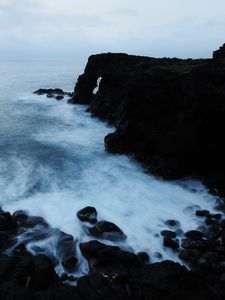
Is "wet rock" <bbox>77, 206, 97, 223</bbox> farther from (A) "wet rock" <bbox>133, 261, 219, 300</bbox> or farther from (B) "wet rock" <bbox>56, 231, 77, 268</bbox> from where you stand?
(A) "wet rock" <bbox>133, 261, 219, 300</bbox>

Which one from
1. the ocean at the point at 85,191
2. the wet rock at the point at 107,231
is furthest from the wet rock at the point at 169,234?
the wet rock at the point at 107,231

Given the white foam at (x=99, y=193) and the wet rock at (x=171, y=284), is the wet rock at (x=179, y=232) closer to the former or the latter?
the white foam at (x=99, y=193)

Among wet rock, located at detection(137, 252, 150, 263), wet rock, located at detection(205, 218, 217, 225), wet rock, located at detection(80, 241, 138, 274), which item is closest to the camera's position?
wet rock, located at detection(80, 241, 138, 274)

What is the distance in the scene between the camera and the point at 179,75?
26.5m

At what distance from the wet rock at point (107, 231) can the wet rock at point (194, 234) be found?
2.99 meters

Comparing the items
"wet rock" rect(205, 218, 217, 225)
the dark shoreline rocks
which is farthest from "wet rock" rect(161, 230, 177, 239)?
the dark shoreline rocks

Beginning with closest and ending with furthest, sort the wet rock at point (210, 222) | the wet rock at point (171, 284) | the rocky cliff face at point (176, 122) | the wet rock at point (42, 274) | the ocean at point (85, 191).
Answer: the wet rock at point (171, 284) < the wet rock at point (42, 274) < the ocean at point (85, 191) < the wet rock at point (210, 222) < the rocky cliff face at point (176, 122)

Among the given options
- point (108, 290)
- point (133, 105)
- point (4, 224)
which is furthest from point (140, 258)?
point (133, 105)

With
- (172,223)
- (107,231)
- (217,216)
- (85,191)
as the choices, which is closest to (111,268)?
(107,231)

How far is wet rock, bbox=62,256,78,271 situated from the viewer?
1340cm

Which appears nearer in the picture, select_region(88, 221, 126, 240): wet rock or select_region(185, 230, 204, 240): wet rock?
select_region(185, 230, 204, 240): wet rock

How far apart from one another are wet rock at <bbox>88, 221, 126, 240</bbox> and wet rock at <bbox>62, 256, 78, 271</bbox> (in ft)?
7.46

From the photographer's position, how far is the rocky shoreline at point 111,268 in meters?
11.0

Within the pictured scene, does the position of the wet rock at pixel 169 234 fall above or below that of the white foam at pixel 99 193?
above
